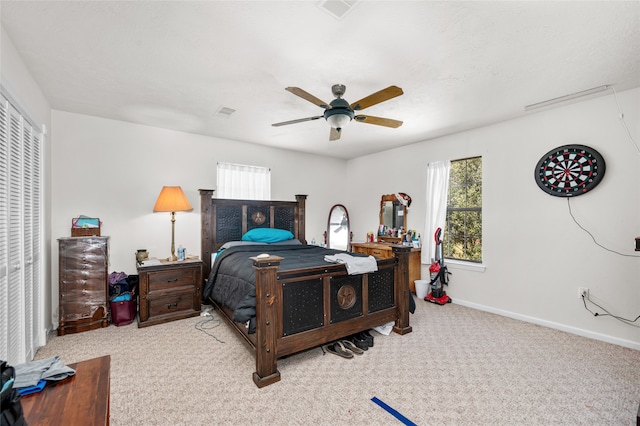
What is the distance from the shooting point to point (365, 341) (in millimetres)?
2838

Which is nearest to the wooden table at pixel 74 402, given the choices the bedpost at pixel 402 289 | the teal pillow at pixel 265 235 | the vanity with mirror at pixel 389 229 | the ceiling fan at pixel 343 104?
the ceiling fan at pixel 343 104

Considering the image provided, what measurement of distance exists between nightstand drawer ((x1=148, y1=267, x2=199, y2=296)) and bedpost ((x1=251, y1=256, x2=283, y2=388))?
1.83 meters

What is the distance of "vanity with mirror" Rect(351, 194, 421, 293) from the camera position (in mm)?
4730

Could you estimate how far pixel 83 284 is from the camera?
3.19 meters

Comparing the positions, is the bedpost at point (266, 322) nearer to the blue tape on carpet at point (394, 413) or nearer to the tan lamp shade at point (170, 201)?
the blue tape on carpet at point (394, 413)

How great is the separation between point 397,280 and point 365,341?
72 cm

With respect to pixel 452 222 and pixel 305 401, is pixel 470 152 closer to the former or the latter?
pixel 452 222

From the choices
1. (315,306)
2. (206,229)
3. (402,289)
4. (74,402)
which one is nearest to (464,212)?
(402,289)

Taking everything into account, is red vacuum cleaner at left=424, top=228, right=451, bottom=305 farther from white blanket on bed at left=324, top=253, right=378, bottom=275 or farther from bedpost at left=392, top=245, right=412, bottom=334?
white blanket on bed at left=324, top=253, right=378, bottom=275

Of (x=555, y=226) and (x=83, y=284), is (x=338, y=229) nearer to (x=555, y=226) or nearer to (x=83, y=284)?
(x=555, y=226)

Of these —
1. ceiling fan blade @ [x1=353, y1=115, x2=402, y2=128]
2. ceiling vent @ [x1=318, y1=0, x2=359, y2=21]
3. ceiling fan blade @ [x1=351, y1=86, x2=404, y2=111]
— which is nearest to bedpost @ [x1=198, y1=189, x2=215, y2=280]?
ceiling fan blade @ [x1=353, y1=115, x2=402, y2=128]

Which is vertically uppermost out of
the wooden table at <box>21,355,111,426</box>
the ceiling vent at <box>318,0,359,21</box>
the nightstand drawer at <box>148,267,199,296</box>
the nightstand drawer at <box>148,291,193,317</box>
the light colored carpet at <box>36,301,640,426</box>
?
the ceiling vent at <box>318,0,359,21</box>

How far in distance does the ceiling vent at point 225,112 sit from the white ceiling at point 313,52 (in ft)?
0.36

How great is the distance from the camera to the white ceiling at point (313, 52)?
1.79m
